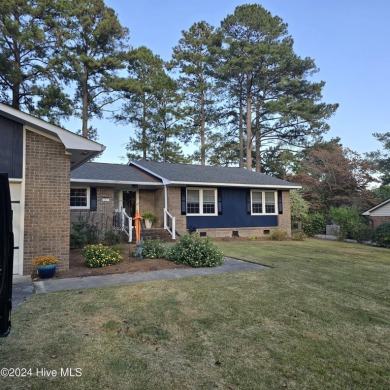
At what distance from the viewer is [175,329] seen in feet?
12.7

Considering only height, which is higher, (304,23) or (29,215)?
(304,23)

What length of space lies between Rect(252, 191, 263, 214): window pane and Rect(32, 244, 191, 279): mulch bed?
10.3 m

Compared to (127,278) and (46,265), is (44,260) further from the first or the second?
(127,278)

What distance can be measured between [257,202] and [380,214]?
25.4 ft

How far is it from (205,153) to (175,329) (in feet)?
90.1

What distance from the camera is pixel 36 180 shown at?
23.1ft

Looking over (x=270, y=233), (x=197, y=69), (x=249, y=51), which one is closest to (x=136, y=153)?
(x=197, y=69)

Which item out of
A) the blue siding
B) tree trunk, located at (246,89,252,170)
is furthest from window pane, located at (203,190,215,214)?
tree trunk, located at (246,89,252,170)

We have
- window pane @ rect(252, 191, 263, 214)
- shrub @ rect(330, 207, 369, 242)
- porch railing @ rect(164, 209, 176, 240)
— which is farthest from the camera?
window pane @ rect(252, 191, 263, 214)

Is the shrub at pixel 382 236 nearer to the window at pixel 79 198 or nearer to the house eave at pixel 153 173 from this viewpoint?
the house eave at pixel 153 173

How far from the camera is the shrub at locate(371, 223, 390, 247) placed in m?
15.4

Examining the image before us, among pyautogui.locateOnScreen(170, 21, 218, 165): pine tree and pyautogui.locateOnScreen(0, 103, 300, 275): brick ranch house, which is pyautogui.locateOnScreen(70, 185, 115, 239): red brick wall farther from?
pyautogui.locateOnScreen(170, 21, 218, 165): pine tree

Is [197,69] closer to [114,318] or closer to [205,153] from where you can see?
[205,153]

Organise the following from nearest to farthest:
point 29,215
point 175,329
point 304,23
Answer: point 175,329
point 29,215
point 304,23
